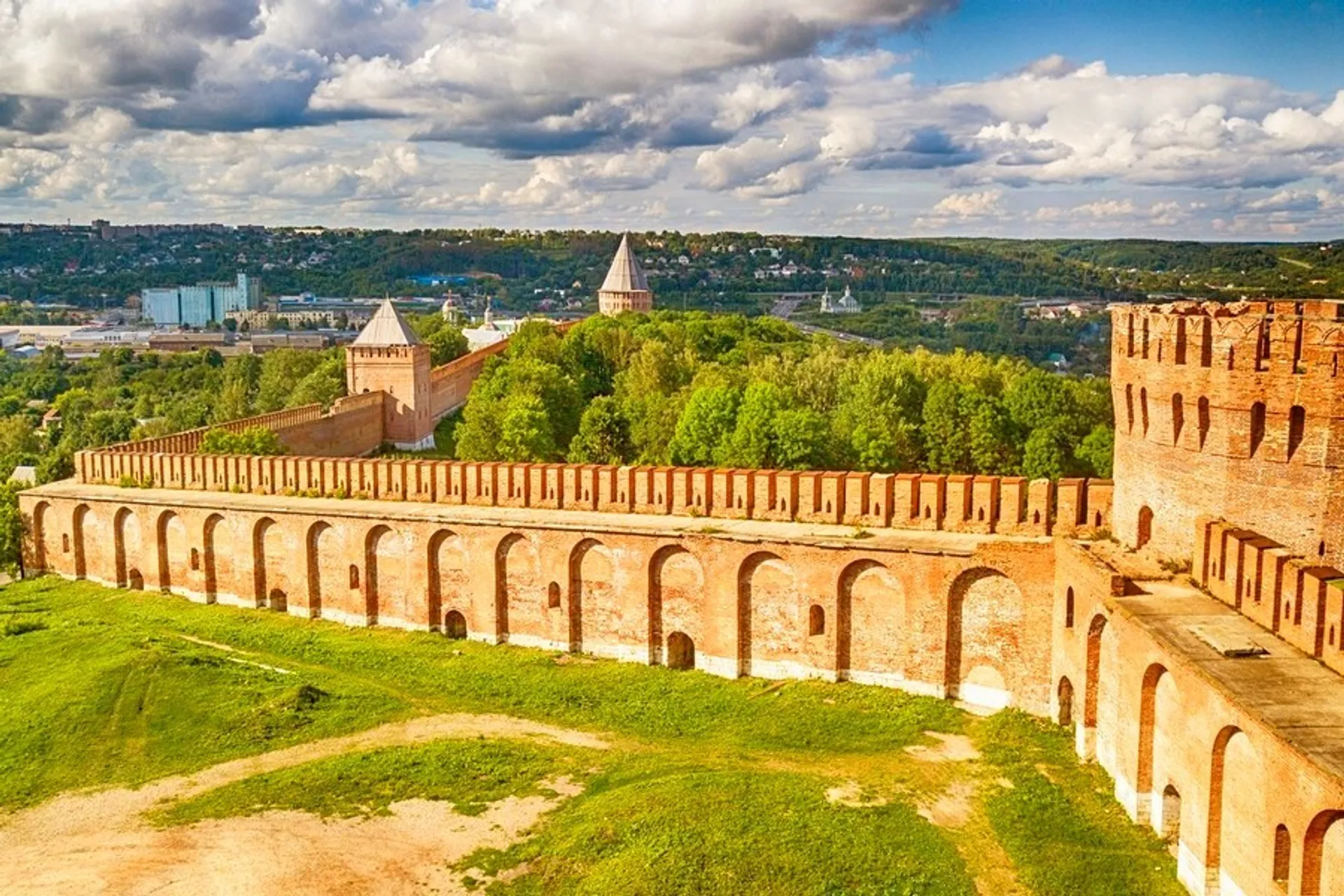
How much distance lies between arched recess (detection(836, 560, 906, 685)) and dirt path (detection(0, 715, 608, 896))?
7.37m

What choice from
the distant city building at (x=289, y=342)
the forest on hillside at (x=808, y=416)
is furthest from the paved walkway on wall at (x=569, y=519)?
the distant city building at (x=289, y=342)

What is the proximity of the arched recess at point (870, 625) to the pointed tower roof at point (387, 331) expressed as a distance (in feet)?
116

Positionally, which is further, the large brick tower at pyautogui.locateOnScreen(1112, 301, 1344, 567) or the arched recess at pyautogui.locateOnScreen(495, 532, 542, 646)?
the arched recess at pyautogui.locateOnScreen(495, 532, 542, 646)

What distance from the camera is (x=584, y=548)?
2797cm

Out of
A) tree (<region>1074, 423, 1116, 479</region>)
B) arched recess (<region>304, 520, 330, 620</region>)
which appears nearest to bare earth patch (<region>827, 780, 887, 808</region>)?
arched recess (<region>304, 520, 330, 620</region>)

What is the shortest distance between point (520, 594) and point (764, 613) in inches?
247

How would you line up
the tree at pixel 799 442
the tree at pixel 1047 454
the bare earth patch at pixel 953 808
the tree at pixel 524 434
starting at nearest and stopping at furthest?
the bare earth patch at pixel 953 808, the tree at pixel 799 442, the tree at pixel 1047 454, the tree at pixel 524 434

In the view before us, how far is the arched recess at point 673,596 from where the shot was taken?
26.8 metres

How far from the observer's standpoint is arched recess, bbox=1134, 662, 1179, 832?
1783 centimetres

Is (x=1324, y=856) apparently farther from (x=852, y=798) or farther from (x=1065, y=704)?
(x=1065, y=704)

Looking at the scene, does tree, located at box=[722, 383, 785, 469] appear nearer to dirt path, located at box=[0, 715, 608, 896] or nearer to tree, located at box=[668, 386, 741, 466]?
tree, located at box=[668, 386, 741, 466]

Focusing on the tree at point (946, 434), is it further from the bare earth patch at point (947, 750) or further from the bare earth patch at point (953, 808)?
the bare earth patch at point (953, 808)

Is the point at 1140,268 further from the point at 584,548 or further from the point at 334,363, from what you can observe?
the point at 584,548

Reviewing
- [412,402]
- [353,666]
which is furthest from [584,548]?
[412,402]
